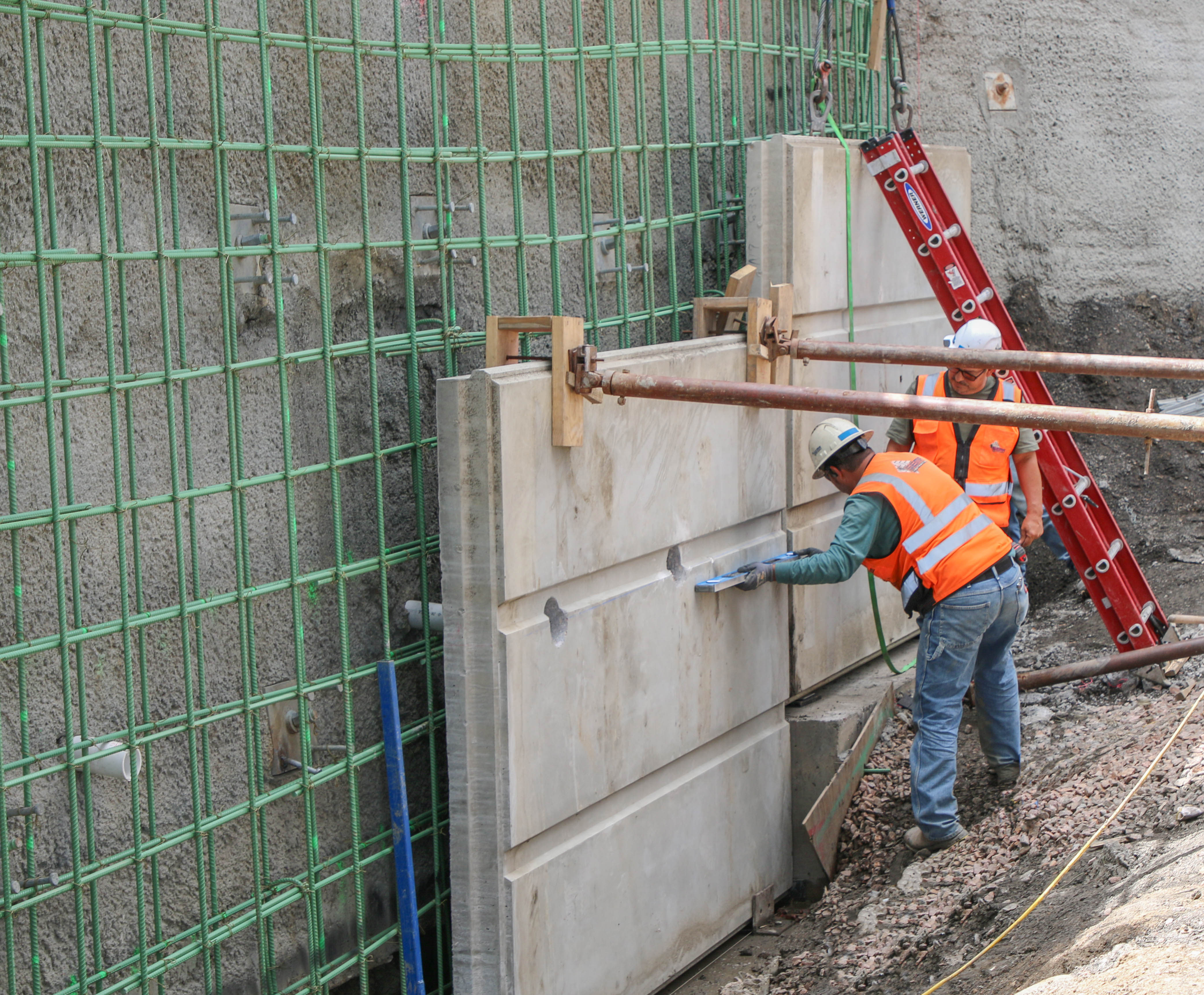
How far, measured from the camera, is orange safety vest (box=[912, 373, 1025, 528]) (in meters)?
5.35

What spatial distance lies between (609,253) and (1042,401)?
2.19m

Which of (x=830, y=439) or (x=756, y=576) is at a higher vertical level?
(x=830, y=439)

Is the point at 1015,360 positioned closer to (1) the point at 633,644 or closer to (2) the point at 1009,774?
(1) the point at 633,644

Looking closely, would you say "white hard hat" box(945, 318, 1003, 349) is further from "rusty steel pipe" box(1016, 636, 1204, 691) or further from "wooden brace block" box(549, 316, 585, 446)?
"wooden brace block" box(549, 316, 585, 446)

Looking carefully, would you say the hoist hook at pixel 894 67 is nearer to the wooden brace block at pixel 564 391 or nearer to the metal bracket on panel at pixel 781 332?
the metal bracket on panel at pixel 781 332

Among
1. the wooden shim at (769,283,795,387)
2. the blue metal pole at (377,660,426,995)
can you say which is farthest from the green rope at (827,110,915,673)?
the blue metal pole at (377,660,426,995)

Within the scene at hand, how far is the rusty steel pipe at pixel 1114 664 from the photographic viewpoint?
5.33 m

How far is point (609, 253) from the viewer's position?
190 inches

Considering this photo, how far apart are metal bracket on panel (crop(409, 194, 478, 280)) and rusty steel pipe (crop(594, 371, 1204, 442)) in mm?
613

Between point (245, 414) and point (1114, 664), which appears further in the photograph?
point (1114, 664)

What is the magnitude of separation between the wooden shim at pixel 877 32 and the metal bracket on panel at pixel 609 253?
6.82 ft

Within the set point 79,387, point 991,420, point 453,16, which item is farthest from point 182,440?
point 991,420

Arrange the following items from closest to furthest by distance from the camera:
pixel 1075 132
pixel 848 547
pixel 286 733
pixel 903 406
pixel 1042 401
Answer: pixel 903 406 → pixel 286 733 → pixel 848 547 → pixel 1042 401 → pixel 1075 132

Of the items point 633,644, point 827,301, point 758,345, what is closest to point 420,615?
point 633,644
